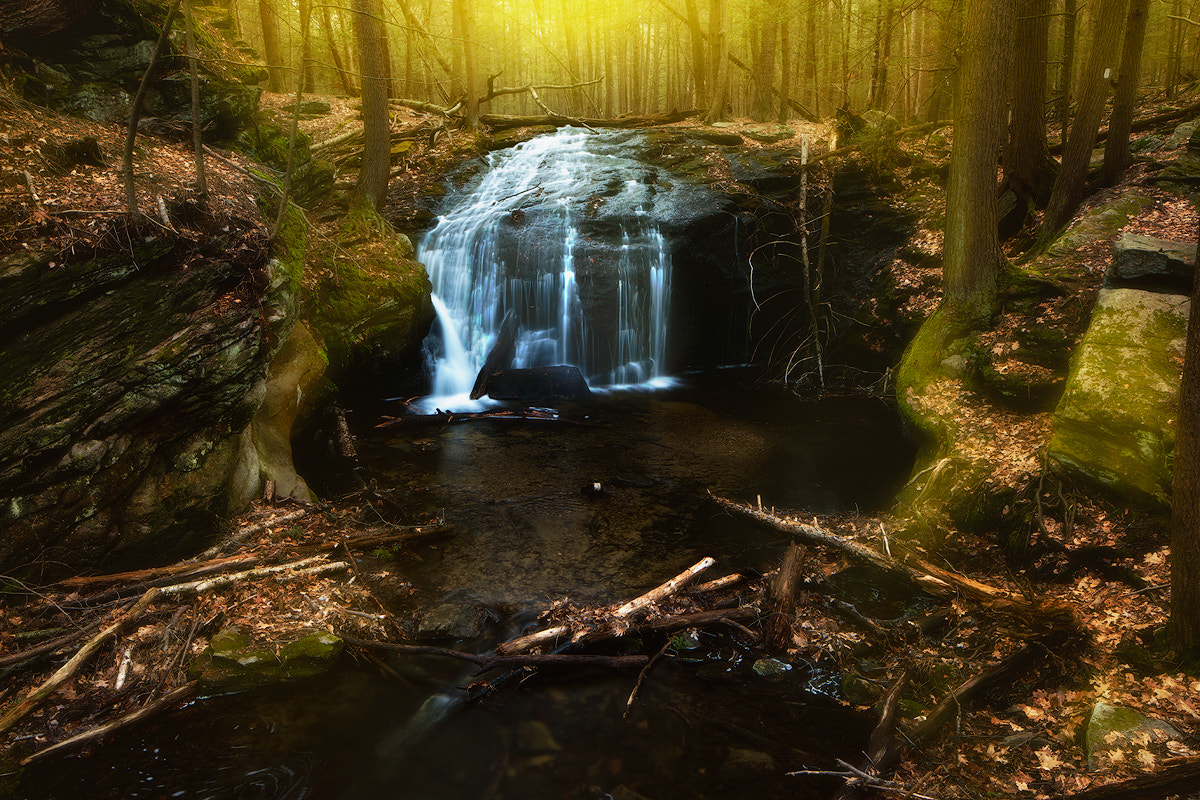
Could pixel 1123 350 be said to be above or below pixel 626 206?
below

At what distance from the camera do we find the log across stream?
4113 millimetres

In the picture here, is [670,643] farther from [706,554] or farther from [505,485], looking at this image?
[505,485]

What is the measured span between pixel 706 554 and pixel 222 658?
14.8ft

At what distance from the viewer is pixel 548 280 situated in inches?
551

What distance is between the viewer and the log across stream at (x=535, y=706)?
4113mm

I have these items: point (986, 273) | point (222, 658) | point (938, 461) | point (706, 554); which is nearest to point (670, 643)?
point (706, 554)

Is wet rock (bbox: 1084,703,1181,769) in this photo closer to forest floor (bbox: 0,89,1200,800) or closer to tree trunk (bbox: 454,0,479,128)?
forest floor (bbox: 0,89,1200,800)

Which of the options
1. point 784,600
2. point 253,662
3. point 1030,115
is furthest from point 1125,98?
point 253,662

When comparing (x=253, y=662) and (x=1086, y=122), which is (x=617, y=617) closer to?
(x=253, y=662)

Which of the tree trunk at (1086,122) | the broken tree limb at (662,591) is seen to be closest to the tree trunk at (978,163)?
the tree trunk at (1086,122)

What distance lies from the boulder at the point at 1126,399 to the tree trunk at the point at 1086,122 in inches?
140

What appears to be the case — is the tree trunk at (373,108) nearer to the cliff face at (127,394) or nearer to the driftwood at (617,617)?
the cliff face at (127,394)

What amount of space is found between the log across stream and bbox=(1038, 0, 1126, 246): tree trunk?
5.25 m

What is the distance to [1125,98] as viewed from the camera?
922 cm
